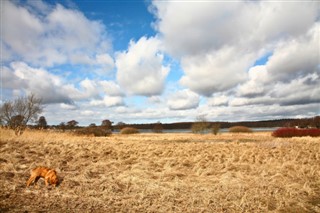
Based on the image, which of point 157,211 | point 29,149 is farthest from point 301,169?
point 29,149

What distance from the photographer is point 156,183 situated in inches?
396

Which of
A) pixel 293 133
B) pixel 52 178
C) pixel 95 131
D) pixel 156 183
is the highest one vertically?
pixel 95 131

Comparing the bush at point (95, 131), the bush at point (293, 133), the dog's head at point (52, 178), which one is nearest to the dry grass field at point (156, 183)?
the dog's head at point (52, 178)

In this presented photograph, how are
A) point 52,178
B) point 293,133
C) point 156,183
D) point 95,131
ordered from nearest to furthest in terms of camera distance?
point 52,178 < point 156,183 < point 293,133 < point 95,131

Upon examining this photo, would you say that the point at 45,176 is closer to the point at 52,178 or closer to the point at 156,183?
the point at 52,178

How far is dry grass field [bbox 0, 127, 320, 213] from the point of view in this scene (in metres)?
7.97

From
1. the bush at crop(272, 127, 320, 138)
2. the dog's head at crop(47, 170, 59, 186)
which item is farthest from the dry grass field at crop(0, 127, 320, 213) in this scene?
the bush at crop(272, 127, 320, 138)

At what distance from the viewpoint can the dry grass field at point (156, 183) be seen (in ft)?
26.1

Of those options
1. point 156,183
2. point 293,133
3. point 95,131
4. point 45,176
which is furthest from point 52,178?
point 293,133

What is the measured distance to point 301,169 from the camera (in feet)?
41.7

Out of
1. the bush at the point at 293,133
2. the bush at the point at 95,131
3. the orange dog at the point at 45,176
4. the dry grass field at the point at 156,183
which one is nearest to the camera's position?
the dry grass field at the point at 156,183

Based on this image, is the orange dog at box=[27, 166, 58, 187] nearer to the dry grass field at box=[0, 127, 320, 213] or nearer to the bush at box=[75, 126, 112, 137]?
the dry grass field at box=[0, 127, 320, 213]

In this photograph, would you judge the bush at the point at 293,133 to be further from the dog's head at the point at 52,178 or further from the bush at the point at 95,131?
the dog's head at the point at 52,178

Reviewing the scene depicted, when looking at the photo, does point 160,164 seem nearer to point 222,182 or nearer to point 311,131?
point 222,182
